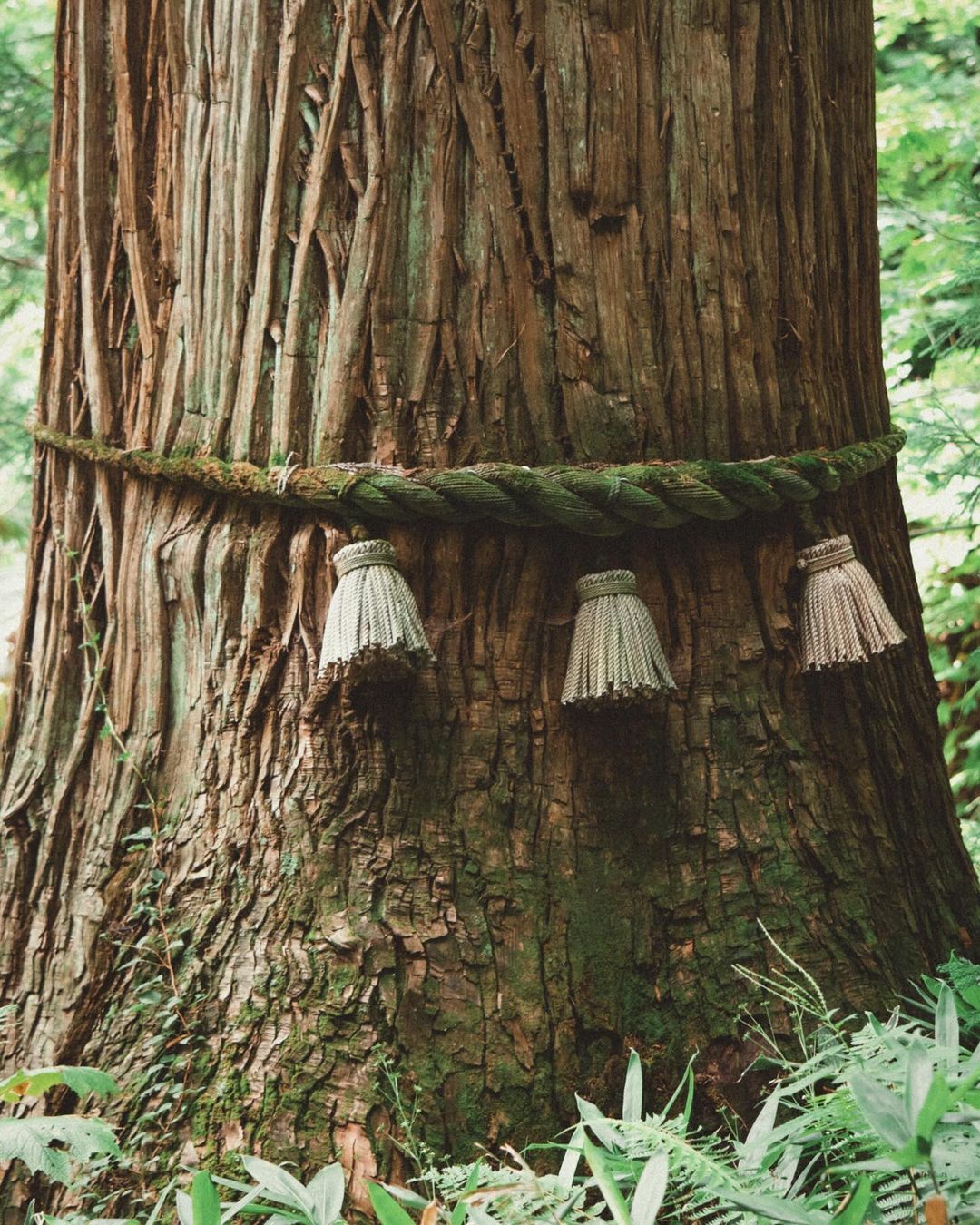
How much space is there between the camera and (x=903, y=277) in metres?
4.66

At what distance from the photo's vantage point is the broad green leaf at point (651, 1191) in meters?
1.07

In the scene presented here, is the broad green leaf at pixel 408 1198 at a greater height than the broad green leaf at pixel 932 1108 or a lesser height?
lesser

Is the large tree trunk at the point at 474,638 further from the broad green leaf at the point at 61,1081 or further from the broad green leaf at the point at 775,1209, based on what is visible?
the broad green leaf at the point at 775,1209

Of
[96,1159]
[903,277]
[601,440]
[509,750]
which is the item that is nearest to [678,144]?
[601,440]

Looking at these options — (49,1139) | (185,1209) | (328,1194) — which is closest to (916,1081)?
(328,1194)

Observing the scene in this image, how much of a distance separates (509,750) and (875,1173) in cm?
71

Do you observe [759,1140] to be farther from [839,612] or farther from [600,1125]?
[839,612]

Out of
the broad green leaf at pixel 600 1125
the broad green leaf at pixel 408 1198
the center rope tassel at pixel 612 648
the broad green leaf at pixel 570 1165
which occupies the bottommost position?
the broad green leaf at pixel 408 1198

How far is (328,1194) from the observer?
48.8 inches

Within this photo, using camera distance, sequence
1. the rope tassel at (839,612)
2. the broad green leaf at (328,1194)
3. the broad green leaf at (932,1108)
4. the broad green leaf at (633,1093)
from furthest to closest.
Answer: the rope tassel at (839,612), the broad green leaf at (633,1093), the broad green leaf at (328,1194), the broad green leaf at (932,1108)

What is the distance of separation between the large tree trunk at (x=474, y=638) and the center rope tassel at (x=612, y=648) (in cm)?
6

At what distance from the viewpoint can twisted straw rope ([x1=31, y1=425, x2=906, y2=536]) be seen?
1573 millimetres

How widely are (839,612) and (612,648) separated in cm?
39

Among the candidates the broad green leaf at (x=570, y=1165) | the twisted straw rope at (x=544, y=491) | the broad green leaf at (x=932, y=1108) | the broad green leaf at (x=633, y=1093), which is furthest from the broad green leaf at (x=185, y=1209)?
the twisted straw rope at (x=544, y=491)
